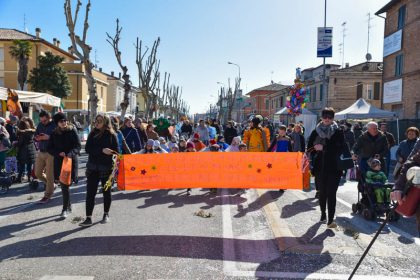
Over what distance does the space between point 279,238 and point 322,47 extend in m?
20.9

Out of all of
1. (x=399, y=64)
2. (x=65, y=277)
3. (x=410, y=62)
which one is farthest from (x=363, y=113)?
(x=65, y=277)

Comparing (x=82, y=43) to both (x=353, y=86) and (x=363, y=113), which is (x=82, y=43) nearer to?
(x=363, y=113)

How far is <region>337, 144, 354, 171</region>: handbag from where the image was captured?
630cm

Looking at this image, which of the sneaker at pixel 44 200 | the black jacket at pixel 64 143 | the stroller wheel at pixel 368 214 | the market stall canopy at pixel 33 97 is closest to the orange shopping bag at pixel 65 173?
the black jacket at pixel 64 143

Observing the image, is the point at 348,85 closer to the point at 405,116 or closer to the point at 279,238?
the point at 405,116

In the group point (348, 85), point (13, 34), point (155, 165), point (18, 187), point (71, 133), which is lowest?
point (18, 187)

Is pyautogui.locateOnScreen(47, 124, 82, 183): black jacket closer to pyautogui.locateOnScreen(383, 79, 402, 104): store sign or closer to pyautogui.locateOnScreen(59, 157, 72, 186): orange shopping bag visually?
pyautogui.locateOnScreen(59, 157, 72, 186): orange shopping bag

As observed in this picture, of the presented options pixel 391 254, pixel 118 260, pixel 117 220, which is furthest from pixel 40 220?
pixel 391 254

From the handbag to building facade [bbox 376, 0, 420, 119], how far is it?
961 inches

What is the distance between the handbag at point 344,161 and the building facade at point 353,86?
41.9 m

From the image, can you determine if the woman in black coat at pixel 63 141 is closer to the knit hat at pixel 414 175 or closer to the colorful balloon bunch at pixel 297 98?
the knit hat at pixel 414 175

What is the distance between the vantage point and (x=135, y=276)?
4.38 meters

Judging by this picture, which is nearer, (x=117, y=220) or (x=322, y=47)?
(x=117, y=220)

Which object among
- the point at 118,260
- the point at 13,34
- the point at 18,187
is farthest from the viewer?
the point at 13,34
